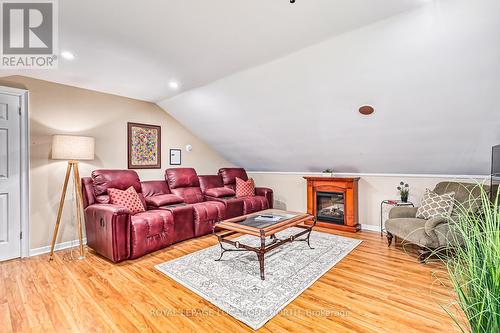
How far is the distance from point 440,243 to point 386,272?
0.75 metres

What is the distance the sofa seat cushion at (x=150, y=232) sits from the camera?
3.12m

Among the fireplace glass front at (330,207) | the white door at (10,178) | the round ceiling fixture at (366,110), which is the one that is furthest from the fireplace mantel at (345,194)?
the white door at (10,178)

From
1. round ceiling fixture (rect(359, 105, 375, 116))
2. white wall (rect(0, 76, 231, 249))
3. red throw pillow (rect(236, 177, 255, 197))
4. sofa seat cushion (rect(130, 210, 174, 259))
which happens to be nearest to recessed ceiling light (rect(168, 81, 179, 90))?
white wall (rect(0, 76, 231, 249))

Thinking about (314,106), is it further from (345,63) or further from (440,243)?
(440,243)

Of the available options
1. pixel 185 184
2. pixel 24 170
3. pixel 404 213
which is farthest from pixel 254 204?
pixel 24 170

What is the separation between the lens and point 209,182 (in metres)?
5.15

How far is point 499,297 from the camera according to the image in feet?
2.52

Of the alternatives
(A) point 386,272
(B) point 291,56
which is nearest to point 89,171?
(B) point 291,56

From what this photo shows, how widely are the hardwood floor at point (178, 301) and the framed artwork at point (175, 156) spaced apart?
7.46 feet

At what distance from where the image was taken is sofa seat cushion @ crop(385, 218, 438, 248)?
290 centimetres

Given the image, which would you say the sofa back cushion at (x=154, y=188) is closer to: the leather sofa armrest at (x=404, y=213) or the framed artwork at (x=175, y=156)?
the framed artwork at (x=175, y=156)

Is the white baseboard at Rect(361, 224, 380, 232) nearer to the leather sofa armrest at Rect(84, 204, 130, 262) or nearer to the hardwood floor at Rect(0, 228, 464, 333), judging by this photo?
the hardwood floor at Rect(0, 228, 464, 333)

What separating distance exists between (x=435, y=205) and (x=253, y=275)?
256 centimetres

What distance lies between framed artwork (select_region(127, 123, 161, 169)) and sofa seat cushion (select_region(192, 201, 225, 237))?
4.17 feet
